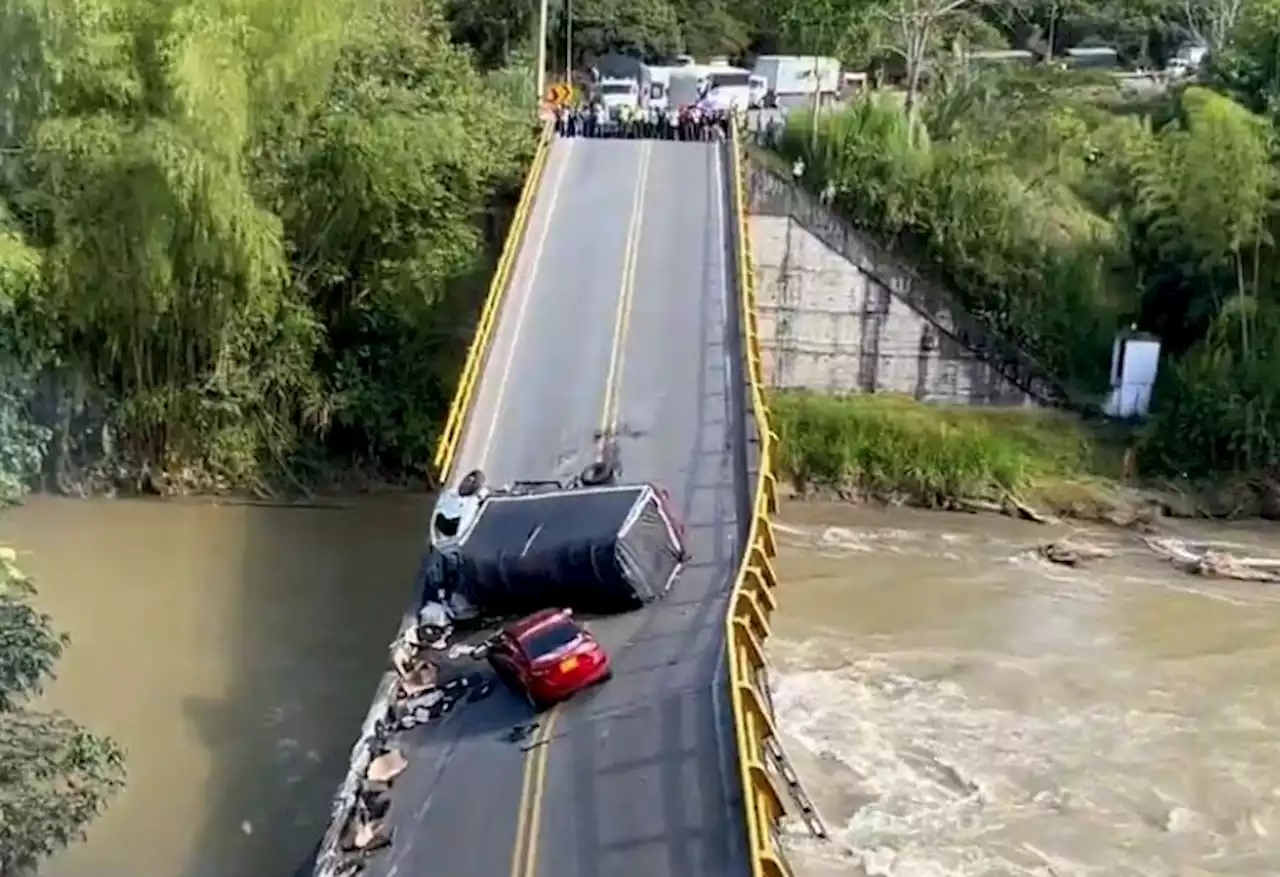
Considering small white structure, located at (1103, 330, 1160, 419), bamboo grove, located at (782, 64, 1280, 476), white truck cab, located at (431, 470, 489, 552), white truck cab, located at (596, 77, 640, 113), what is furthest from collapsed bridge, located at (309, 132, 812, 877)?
white truck cab, located at (596, 77, 640, 113)

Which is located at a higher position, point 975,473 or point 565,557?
point 565,557

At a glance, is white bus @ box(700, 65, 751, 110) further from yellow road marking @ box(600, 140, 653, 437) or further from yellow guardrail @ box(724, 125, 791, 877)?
yellow guardrail @ box(724, 125, 791, 877)

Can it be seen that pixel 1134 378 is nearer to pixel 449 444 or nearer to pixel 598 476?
pixel 598 476

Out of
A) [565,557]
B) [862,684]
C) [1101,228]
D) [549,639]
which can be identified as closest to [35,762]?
[549,639]

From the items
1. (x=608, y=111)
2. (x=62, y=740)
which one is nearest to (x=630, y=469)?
(x=62, y=740)

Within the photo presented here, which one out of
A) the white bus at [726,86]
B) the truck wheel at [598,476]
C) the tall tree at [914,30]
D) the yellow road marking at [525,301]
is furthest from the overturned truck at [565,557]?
the white bus at [726,86]

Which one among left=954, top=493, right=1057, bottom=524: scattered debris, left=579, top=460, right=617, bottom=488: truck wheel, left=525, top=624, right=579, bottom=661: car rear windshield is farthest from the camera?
left=954, top=493, right=1057, bottom=524: scattered debris

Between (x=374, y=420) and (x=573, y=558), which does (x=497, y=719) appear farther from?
(x=374, y=420)
